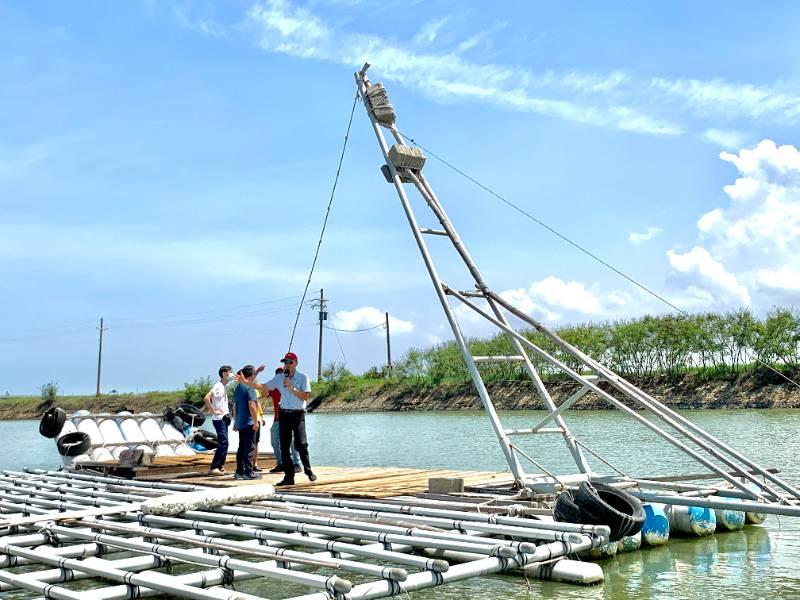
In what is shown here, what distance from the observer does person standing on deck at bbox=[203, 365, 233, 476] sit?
14008 millimetres

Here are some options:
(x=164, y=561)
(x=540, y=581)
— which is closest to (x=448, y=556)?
(x=540, y=581)

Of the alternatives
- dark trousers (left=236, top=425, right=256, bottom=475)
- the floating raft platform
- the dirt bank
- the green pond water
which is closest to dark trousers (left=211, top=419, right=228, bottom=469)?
dark trousers (left=236, top=425, right=256, bottom=475)

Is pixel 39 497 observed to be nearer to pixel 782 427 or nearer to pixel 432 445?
pixel 432 445

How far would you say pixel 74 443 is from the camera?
17.0m

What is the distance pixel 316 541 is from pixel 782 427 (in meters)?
25.0

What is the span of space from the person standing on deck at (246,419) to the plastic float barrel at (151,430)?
5920 mm

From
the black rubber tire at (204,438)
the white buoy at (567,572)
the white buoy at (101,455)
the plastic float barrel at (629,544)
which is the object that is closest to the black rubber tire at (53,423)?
the white buoy at (101,455)

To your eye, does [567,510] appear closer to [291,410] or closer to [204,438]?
[291,410]

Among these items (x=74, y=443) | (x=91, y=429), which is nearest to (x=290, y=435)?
(x=74, y=443)

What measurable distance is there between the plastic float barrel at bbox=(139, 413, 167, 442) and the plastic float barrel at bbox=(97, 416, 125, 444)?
2.10ft

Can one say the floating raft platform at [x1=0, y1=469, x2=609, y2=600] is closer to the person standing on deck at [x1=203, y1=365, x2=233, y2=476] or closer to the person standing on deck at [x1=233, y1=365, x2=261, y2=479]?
the person standing on deck at [x1=233, y1=365, x2=261, y2=479]

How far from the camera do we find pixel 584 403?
165ft

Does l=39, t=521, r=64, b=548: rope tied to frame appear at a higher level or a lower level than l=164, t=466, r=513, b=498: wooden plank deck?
lower

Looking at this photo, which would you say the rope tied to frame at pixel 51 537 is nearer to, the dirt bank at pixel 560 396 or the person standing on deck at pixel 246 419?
the person standing on deck at pixel 246 419
